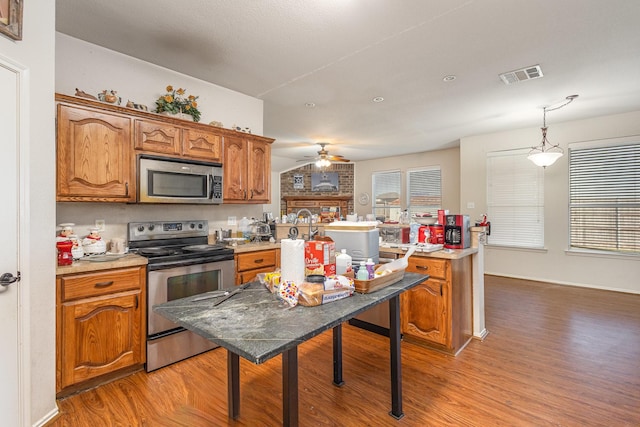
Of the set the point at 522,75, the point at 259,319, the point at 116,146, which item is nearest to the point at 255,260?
the point at 116,146

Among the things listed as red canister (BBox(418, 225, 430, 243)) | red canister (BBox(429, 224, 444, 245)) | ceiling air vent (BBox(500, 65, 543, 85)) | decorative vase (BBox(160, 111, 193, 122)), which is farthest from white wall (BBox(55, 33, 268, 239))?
ceiling air vent (BBox(500, 65, 543, 85))

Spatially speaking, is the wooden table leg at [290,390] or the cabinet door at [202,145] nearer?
the wooden table leg at [290,390]

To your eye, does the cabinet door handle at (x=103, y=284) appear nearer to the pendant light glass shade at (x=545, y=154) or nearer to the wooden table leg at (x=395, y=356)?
the wooden table leg at (x=395, y=356)

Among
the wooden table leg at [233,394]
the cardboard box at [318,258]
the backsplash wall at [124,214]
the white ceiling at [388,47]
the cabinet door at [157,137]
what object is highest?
the white ceiling at [388,47]

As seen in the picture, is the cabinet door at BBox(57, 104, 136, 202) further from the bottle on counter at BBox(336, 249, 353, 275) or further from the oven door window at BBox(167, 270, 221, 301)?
the bottle on counter at BBox(336, 249, 353, 275)

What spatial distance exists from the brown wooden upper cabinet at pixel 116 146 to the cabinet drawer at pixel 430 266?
194 centimetres

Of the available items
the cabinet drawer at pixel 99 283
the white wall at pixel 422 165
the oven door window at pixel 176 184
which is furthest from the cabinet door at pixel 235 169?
the white wall at pixel 422 165

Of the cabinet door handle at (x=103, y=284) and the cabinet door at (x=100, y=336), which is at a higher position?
the cabinet door handle at (x=103, y=284)

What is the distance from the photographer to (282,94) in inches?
149

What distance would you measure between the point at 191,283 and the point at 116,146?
1.25 m

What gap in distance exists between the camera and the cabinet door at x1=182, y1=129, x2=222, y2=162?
9.35 feet

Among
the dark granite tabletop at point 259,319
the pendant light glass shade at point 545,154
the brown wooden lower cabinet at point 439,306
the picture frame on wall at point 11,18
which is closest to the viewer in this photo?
the dark granite tabletop at point 259,319

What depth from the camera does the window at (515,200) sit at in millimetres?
5301

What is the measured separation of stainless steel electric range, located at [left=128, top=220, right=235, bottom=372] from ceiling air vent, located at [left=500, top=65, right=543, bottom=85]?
3.41 meters
